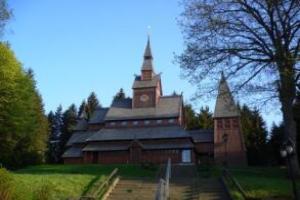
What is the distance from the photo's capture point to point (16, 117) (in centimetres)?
5228

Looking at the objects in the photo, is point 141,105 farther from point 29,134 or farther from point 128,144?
point 29,134

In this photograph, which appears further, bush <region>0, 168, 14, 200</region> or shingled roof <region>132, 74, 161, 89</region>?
shingled roof <region>132, 74, 161, 89</region>

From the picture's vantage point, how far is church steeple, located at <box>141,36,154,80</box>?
59406 millimetres

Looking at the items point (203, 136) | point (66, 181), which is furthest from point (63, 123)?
point (66, 181)

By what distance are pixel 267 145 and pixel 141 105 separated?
1979 cm

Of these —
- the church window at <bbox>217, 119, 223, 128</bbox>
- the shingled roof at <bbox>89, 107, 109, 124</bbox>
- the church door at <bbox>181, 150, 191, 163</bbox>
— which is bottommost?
the church door at <bbox>181, 150, 191, 163</bbox>

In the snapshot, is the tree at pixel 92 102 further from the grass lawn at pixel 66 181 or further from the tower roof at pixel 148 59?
the grass lawn at pixel 66 181

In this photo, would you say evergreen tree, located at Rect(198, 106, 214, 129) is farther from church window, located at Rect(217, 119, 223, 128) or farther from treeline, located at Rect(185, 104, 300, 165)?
church window, located at Rect(217, 119, 223, 128)

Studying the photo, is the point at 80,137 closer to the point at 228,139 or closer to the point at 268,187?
the point at 228,139

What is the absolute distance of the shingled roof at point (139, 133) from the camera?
168 ft

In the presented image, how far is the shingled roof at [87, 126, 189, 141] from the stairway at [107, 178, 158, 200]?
19918mm

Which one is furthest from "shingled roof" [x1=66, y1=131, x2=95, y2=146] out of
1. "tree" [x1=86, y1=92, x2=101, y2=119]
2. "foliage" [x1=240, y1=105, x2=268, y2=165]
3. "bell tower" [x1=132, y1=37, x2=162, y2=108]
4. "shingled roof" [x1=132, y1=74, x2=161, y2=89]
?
"tree" [x1=86, y1=92, x2=101, y2=119]

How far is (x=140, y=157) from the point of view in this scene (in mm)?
51156

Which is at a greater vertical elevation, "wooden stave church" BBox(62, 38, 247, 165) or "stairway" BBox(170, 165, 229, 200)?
"wooden stave church" BBox(62, 38, 247, 165)
